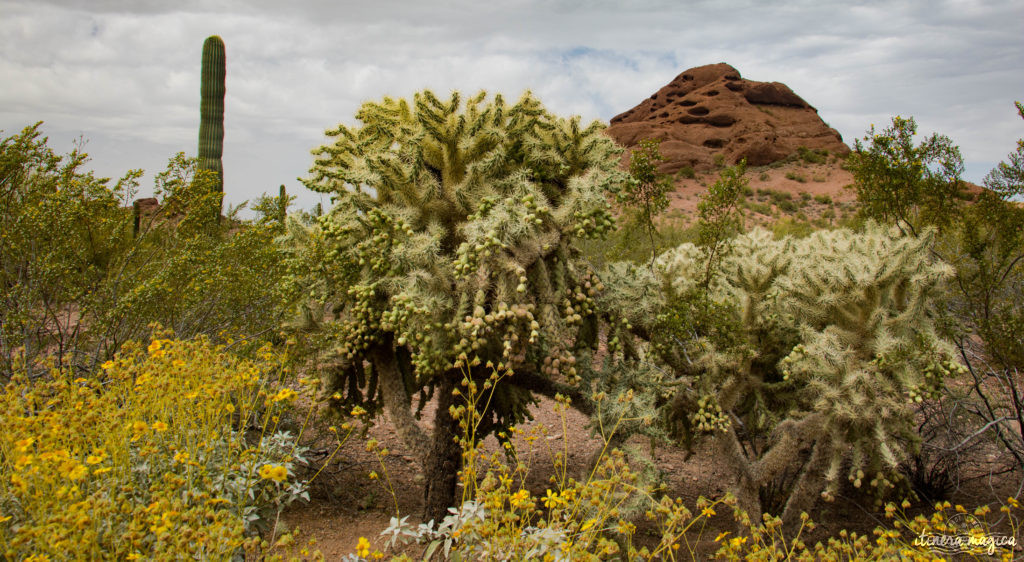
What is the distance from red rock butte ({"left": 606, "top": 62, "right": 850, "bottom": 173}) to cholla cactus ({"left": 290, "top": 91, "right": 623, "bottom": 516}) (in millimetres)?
38781

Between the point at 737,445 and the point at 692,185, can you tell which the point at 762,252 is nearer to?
the point at 737,445

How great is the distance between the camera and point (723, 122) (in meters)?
49.5

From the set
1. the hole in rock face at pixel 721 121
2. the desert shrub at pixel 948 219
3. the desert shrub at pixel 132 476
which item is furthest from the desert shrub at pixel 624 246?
the hole in rock face at pixel 721 121

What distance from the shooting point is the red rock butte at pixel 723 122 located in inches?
1751

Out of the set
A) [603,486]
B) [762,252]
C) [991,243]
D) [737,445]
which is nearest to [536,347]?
[603,486]

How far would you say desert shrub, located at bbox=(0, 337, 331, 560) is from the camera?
7.11ft

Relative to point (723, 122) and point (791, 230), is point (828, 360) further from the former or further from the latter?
point (723, 122)

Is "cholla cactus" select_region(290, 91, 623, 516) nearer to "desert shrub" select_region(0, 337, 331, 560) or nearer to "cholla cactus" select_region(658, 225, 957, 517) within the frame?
"desert shrub" select_region(0, 337, 331, 560)

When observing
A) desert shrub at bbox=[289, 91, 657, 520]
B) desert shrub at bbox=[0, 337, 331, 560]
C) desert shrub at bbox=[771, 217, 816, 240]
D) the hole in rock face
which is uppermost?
the hole in rock face

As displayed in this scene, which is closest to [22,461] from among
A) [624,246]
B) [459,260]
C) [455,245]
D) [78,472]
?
[78,472]

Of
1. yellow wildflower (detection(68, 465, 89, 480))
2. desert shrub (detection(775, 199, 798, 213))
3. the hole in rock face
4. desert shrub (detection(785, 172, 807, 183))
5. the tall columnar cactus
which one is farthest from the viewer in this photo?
the hole in rock face

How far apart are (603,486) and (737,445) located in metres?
1.72

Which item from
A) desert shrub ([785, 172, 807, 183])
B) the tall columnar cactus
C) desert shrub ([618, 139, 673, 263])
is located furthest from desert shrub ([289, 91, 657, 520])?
desert shrub ([785, 172, 807, 183])

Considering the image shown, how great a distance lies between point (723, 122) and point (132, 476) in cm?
5202
